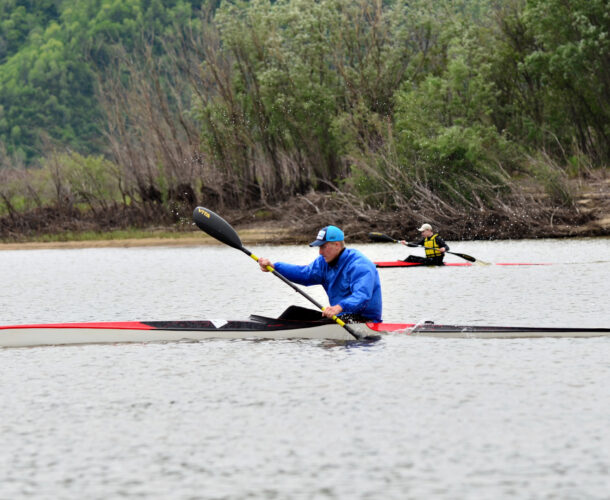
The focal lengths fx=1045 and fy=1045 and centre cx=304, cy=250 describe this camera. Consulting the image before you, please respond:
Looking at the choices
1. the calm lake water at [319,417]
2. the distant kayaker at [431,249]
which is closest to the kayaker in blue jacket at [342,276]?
the calm lake water at [319,417]

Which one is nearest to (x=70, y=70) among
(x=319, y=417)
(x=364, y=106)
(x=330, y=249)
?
(x=364, y=106)

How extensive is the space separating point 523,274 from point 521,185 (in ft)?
51.5

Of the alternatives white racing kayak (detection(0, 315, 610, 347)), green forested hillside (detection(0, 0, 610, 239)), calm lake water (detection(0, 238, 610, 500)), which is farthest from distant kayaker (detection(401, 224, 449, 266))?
green forested hillside (detection(0, 0, 610, 239))

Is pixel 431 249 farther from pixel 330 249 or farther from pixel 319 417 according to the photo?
pixel 319 417

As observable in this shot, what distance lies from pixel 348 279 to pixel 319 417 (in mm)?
4184

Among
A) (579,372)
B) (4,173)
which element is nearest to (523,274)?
(579,372)

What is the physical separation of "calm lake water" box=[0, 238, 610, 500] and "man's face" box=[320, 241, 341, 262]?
1119 mm

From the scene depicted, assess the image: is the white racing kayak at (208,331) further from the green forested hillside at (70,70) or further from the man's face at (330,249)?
the green forested hillside at (70,70)

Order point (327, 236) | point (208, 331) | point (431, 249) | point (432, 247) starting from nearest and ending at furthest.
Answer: point (327, 236)
point (208, 331)
point (432, 247)
point (431, 249)

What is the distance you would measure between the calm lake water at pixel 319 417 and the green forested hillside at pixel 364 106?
78.0ft

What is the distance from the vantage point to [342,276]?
13.0 m

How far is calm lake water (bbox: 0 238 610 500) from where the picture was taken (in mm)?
7035

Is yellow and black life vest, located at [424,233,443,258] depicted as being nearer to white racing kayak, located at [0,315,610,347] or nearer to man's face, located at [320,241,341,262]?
white racing kayak, located at [0,315,610,347]

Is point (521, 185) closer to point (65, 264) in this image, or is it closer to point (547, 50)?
point (547, 50)
